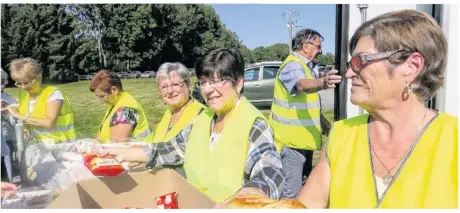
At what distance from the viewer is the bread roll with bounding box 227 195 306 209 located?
1.18 meters

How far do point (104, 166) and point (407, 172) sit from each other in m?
0.97

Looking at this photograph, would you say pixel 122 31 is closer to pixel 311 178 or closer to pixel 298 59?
pixel 298 59

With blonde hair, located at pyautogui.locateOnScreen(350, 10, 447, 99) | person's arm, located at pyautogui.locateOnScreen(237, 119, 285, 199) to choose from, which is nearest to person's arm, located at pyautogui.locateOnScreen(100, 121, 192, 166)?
person's arm, located at pyautogui.locateOnScreen(237, 119, 285, 199)

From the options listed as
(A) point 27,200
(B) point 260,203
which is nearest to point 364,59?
(B) point 260,203

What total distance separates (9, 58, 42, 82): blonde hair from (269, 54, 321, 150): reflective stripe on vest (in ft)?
3.30

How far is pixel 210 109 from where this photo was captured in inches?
76.4

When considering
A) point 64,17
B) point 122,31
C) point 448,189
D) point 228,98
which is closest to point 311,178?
point 448,189

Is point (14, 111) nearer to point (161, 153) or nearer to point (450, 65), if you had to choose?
point (161, 153)

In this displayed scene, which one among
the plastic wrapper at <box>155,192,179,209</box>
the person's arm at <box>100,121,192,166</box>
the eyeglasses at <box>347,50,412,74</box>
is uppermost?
the eyeglasses at <box>347,50,412,74</box>

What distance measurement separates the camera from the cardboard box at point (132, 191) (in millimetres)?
1595

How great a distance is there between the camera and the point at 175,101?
2217 millimetres

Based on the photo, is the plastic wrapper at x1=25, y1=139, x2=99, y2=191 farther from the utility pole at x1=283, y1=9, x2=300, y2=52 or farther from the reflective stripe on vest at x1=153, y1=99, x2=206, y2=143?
the utility pole at x1=283, y1=9, x2=300, y2=52

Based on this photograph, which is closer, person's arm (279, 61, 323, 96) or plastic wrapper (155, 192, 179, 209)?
plastic wrapper (155, 192, 179, 209)

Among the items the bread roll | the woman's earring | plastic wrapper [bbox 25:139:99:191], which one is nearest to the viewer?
the bread roll
